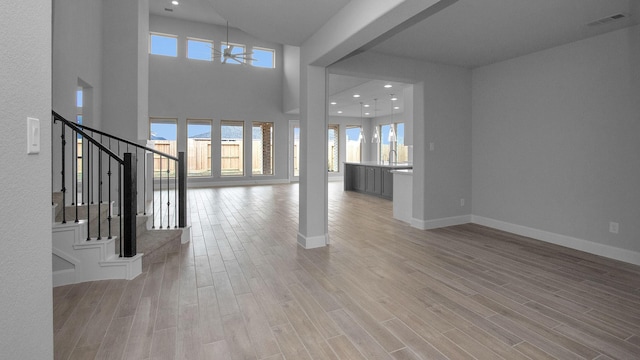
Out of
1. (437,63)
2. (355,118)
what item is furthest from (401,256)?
(355,118)

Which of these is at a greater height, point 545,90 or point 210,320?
point 545,90

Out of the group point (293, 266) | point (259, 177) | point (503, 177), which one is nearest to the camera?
point (293, 266)

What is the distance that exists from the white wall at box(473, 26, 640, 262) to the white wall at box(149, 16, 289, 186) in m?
7.91

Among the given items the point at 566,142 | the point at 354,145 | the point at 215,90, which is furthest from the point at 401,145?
the point at 566,142

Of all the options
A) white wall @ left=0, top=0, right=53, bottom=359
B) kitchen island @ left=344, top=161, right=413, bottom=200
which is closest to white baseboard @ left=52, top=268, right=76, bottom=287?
white wall @ left=0, top=0, right=53, bottom=359

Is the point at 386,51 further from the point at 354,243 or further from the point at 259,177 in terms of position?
the point at 259,177

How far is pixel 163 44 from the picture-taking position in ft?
34.6

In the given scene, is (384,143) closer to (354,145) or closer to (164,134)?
(354,145)

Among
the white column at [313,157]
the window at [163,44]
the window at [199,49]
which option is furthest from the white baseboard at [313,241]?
the window at [163,44]

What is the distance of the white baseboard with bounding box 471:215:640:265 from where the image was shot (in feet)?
11.9

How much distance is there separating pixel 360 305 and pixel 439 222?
10.2 ft

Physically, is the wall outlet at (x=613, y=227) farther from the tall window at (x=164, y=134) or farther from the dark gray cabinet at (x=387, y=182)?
the tall window at (x=164, y=134)

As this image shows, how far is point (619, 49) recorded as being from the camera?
3674 millimetres

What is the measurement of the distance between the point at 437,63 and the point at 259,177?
818 centimetres
